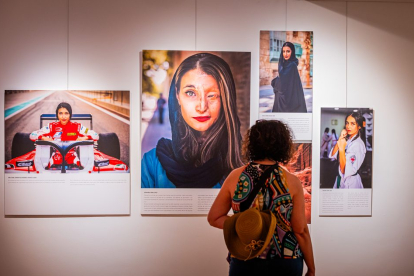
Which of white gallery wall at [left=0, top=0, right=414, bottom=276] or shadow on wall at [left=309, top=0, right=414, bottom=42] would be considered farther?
shadow on wall at [left=309, top=0, right=414, bottom=42]

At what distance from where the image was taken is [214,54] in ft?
11.6

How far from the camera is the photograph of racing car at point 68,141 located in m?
3.50

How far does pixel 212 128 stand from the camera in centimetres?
354

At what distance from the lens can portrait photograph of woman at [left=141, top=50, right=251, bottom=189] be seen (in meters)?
3.53

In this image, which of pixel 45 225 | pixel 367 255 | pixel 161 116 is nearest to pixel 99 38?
pixel 161 116

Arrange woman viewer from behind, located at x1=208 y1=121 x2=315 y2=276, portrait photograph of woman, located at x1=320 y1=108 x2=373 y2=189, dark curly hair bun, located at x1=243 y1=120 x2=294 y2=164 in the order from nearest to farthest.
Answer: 1. woman viewer from behind, located at x1=208 y1=121 x2=315 y2=276
2. dark curly hair bun, located at x1=243 y1=120 x2=294 y2=164
3. portrait photograph of woman, located at x1=320 y1=108 x2=373 y2=189

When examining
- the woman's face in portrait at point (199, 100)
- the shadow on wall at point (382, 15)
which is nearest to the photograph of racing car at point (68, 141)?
the woman's face in portrait at point (199, 100)

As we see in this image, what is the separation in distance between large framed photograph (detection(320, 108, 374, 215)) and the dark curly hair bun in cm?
155

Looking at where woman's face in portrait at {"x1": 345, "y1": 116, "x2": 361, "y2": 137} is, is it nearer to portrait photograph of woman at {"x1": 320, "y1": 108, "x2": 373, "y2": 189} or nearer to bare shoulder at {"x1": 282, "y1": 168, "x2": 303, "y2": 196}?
portrait photograph of woman at {"x1": 320, "y1": 108, "x2": 373, "y2": 189}

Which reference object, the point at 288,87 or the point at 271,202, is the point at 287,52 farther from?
the point at 271,202

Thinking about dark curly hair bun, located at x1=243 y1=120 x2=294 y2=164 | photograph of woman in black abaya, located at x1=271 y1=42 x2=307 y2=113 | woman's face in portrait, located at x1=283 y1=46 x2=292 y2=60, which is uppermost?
woman's face in portrait, located at x1=283 y1=46 x2=292 y2=60

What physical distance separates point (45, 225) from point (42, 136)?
2.93 feet

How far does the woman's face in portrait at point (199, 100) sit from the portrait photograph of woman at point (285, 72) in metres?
0.48

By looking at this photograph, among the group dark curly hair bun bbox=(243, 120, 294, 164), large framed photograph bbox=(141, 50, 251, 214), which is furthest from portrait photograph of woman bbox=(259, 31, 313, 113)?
dark curly hair bun bbox=(243, 120, 294, 164)
